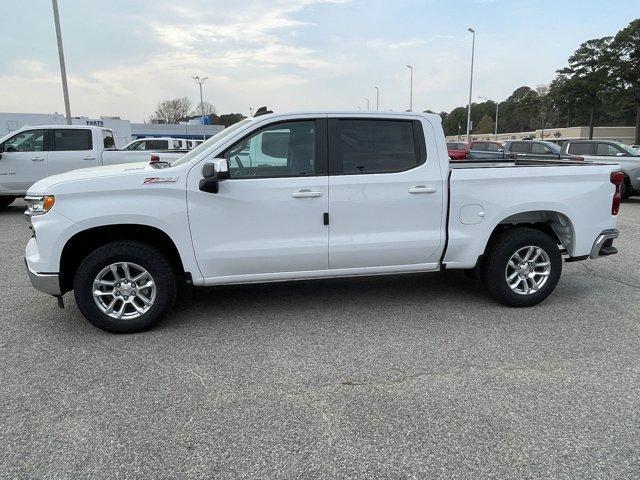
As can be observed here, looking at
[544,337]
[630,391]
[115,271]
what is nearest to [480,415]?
[630,391]

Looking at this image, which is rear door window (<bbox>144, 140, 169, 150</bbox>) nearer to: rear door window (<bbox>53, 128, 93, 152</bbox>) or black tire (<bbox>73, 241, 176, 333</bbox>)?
rear door window (<bbox>53, 128, 93, 152</bbox>)

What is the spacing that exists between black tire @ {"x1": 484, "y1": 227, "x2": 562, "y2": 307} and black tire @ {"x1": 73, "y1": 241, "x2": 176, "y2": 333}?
10.1 feet

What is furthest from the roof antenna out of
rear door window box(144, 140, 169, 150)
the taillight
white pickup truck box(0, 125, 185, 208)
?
rear door window box(144, 140, 169, 150)

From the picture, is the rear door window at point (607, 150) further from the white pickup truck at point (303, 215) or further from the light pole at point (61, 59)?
the light pole at point (61, 59)

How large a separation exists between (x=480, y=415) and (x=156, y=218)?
2.92m

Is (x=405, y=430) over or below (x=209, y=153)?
below

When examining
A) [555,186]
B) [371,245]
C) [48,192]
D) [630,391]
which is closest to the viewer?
[630,391]

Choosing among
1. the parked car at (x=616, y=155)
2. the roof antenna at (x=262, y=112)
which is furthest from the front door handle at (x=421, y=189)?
the parked car at (x=616, y=155)

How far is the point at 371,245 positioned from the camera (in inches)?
182

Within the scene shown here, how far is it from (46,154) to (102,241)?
8.80m

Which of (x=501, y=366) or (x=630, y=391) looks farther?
(x=501, y=366)

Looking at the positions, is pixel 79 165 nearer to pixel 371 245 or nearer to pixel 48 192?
pixel 48 192

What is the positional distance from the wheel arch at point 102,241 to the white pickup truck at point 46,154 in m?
7.66

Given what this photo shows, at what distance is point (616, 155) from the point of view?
14.7 m
